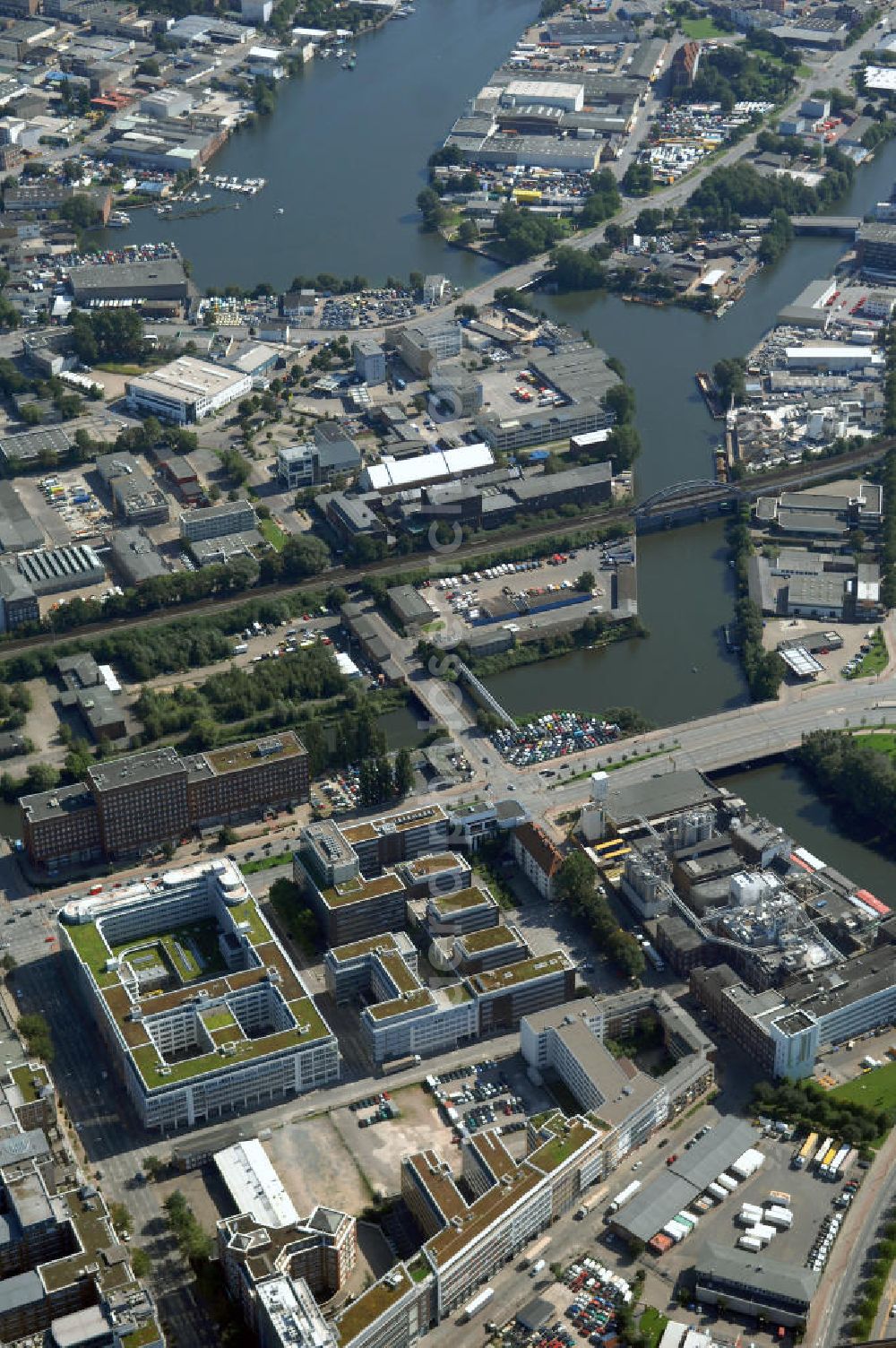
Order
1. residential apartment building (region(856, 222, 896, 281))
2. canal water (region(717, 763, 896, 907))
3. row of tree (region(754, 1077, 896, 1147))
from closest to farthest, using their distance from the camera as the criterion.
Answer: row of tree (region(754, 1077, 896, 1147)) → canal water (region(717, 763, 896, 907)) → residential apartment building (region(856, 222, 896, 281))

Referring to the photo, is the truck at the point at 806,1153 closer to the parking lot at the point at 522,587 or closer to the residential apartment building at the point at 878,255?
the parking lot at the point at 522,587

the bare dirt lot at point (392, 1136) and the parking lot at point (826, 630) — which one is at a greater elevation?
the parking lot at point (826, 630)

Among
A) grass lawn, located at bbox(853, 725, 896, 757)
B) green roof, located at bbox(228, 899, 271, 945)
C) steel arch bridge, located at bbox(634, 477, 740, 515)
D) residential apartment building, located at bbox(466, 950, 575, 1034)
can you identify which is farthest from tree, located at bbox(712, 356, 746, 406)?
green roof, located at bbox(228, 899, 271, 945)

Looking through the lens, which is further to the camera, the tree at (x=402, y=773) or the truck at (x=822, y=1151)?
the tree at (x=402, y=773)

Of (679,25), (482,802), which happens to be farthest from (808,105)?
(482,802)

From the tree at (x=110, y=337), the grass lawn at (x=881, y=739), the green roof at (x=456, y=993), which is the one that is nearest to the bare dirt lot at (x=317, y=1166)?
the green roof at (x=456, y=993)

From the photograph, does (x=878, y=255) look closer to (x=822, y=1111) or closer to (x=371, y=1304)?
(x=822, y=1111)

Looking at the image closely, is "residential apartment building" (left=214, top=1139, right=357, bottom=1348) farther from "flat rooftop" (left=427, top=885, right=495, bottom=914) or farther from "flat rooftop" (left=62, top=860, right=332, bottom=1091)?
"flat rooftop" (left=427, top=885, right=495, bottom=914)
